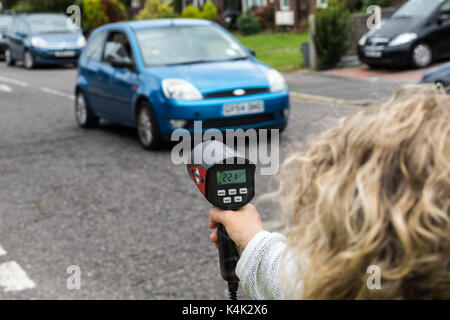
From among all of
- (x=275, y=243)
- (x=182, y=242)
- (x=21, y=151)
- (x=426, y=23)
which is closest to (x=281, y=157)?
(x=182, y=242)

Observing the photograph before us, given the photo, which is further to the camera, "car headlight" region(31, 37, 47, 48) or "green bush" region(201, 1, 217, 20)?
"green bush" region(201, 1, 217, 20)

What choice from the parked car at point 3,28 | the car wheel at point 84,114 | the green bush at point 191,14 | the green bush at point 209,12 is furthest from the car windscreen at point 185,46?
the green bush at point 209,12

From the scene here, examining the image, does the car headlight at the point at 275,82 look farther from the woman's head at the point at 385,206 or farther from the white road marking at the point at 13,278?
the woman's head at the point at 385,206

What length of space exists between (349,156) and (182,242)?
3.79 metres

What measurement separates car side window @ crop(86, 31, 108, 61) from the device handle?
8.18 meters

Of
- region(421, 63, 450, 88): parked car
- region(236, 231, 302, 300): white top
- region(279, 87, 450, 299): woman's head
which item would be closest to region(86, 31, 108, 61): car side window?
region(421, 63, 450, 88): parked car

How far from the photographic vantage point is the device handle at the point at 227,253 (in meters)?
1.72

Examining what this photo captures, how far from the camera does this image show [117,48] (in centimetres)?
926

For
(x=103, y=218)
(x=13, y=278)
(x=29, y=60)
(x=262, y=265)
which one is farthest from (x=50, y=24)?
(x=262, y=265)

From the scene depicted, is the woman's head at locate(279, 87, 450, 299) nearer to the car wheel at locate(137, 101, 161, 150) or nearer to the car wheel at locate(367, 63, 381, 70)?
the car wheel at locate(137, 101, 161, 150)

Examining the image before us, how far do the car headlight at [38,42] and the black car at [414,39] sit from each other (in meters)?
10.1

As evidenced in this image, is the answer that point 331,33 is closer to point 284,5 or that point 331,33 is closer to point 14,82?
point 14,82

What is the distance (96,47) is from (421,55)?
7.37 metres

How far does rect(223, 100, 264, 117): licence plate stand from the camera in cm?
783
